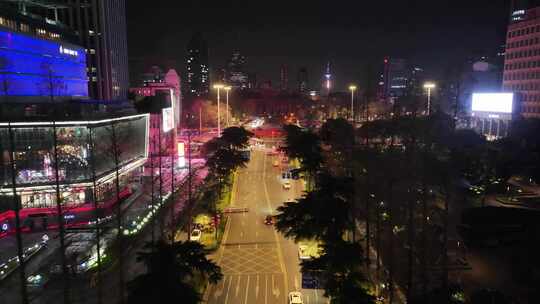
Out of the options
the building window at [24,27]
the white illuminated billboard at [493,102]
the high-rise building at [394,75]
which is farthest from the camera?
the high-rise building at [394,75]

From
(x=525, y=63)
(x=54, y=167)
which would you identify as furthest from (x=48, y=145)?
(x=525, y=63)

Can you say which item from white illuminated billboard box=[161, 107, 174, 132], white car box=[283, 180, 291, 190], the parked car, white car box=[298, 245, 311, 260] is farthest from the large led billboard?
white car box=[283, 180, 291, 190]

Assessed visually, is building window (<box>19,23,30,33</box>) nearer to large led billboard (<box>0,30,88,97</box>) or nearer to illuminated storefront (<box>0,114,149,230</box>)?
large led billboard (<box>0,30,88,97</box>)

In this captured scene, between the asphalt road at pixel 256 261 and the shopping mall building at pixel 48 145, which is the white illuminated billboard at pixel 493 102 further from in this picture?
the shopping mall building at pixel 48 145

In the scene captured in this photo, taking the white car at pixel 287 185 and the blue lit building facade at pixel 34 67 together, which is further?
the white car at pixel 287 185

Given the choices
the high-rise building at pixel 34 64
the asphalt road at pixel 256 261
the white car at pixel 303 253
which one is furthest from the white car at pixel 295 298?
the high-rise building at pixel 34 64

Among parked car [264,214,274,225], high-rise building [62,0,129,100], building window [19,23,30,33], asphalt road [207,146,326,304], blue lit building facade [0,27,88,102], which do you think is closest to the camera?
asphalt road [207,146,326,304]
